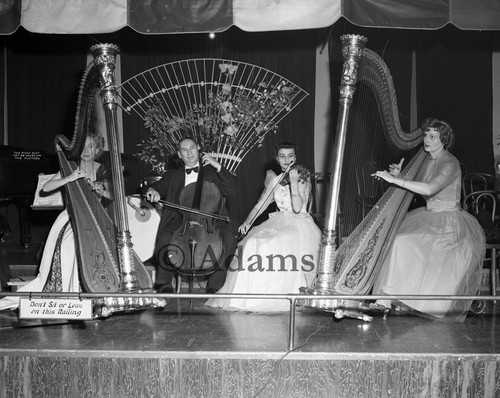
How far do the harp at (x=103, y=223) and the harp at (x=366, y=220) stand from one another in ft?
3.44

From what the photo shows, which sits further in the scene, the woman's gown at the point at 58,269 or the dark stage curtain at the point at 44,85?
the dark stage curtain at the point at 44,85

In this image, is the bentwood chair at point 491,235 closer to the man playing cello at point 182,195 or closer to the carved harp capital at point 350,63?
the carved harp capital at point 350,63

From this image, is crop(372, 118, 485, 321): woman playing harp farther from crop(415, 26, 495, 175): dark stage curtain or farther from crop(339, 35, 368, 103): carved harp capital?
crop(415, 26, 495, 175): dark stage curtain

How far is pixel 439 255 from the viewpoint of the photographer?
4203 millimetres

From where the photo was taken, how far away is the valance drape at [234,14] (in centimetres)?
362

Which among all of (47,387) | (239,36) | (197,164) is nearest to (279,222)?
(197,164)

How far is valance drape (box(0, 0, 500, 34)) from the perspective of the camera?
11.9 feet

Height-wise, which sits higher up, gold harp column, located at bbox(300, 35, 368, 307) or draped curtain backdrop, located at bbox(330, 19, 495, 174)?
draped curtain backdrop, located at bbox(330, 19, 495, 174)

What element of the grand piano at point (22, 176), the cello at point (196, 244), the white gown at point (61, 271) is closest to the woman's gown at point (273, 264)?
the cello at point (196, 244)

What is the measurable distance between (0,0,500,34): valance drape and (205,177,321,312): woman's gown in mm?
1486

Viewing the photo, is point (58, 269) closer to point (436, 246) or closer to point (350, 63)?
point (350, 63)

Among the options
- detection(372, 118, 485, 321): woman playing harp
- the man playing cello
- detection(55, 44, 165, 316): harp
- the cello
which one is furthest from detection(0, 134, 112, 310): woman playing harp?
detection(372, 118, 485, 321): woman playing harp

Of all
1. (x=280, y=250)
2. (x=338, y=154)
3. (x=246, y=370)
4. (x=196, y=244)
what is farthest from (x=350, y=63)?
(x=246, y=370)

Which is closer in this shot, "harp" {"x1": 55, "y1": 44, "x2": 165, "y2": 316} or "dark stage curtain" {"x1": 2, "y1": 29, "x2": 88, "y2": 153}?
"harp" {"x1": 55, "y1": 44, "x2": 165, "y2": 316}
